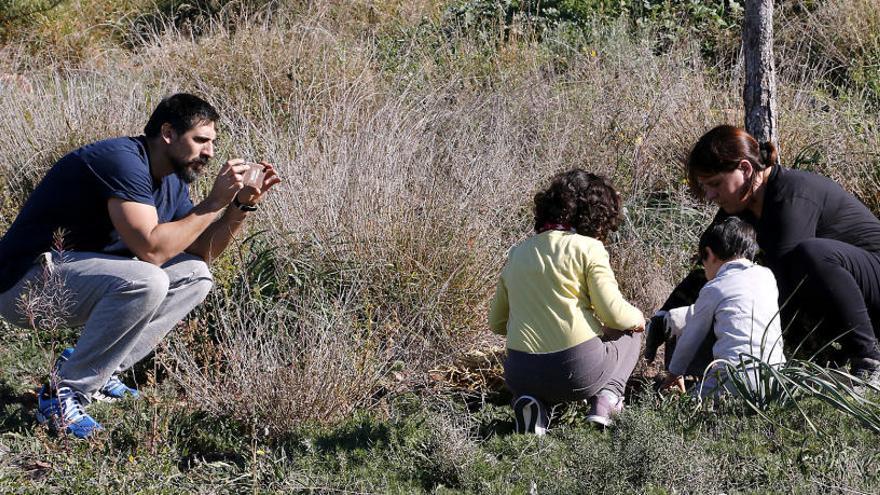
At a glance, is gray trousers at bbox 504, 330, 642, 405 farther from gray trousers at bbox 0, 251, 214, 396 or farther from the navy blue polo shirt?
the navy blue polo shirt

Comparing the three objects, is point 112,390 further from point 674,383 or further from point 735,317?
point 735,317

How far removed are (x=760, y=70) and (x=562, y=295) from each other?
2431 mm

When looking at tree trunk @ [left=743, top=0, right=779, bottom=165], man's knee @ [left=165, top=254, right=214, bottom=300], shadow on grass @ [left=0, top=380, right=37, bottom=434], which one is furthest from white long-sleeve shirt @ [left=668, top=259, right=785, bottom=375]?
shadow on grass @ [left=0, top=380, right=37, bottom=434]

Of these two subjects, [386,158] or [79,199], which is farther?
[386,158]

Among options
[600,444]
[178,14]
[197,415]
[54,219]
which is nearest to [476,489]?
[600,444]

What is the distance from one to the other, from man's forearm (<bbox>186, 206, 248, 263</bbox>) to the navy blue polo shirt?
321mm

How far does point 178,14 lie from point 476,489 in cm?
827

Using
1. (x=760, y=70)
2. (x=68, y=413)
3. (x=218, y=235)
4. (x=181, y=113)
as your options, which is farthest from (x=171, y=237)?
(x=760, y=70)

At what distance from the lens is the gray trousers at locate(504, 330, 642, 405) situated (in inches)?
162

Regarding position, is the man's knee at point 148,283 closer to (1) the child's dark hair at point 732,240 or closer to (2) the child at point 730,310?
(2) the child at point 730,310

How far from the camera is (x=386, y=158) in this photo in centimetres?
557

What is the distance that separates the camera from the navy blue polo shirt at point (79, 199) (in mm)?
4230

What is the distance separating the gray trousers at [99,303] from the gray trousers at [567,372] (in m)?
1.48

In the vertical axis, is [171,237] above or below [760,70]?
below
